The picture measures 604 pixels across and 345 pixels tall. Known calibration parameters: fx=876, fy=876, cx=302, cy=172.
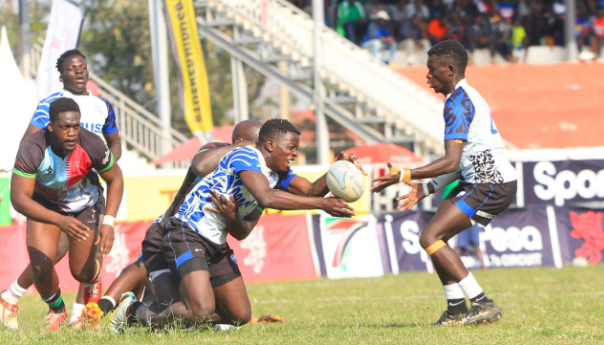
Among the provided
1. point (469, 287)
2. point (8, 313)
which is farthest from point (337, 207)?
point (8, 313)

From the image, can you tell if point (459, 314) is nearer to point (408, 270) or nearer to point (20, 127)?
point (20, 127)

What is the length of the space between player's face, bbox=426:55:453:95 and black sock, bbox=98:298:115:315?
11.3 ft

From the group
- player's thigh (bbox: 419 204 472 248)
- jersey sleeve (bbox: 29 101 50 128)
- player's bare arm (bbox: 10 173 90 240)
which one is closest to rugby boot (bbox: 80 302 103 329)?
player's bare arm (bbox: 10 173 90 240)

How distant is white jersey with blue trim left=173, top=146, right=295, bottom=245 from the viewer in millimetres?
7035

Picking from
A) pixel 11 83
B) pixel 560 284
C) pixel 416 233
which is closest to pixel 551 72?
pixel 416 233

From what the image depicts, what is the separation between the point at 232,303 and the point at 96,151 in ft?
6.09

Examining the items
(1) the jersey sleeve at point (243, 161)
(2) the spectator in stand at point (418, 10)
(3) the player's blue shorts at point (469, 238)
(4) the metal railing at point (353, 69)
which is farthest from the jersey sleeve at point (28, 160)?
(2) the spectator in stand at point (418, 10)

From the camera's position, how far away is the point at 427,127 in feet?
77.0

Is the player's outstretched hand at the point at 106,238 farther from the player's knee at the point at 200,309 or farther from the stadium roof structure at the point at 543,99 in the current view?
the stadium roof structure at the point at 543,99

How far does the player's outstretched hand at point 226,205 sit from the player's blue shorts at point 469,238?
10182mm

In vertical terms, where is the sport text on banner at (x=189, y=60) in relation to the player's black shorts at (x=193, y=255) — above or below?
above

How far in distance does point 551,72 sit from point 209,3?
35.0 feet

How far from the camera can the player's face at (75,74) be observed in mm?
8469

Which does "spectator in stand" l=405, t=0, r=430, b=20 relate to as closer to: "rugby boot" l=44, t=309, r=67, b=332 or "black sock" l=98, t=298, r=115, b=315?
"rugby boot" l=44, t=309, r=67, b=332
